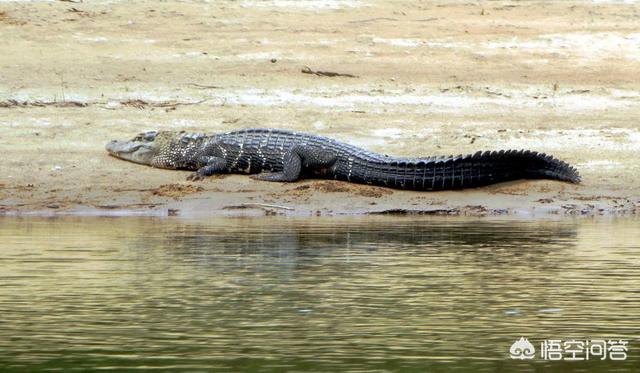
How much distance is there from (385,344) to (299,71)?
15.2 m

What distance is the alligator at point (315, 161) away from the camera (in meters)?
15.5

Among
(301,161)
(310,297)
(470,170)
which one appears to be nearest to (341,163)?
(301,161)

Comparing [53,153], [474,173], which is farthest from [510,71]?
[53,153]

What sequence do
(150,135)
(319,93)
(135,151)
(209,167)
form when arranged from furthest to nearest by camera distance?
(319,93)
(150,135)
(135,151)
(209,167)

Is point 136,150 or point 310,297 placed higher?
point 136,150

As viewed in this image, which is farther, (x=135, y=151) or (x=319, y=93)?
(x=319, y=93)

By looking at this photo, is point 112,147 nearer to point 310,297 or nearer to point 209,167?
point 209,167

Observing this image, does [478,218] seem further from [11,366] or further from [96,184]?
[11,366]

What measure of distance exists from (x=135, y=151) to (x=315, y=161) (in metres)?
2.40

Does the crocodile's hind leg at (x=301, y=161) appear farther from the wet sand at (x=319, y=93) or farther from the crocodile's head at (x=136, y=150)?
the crocodile's head at (x=136, y=150)

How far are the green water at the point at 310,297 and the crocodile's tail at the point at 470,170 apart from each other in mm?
2938

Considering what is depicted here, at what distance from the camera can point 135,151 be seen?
16.9 meters

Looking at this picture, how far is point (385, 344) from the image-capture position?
21.9ft
